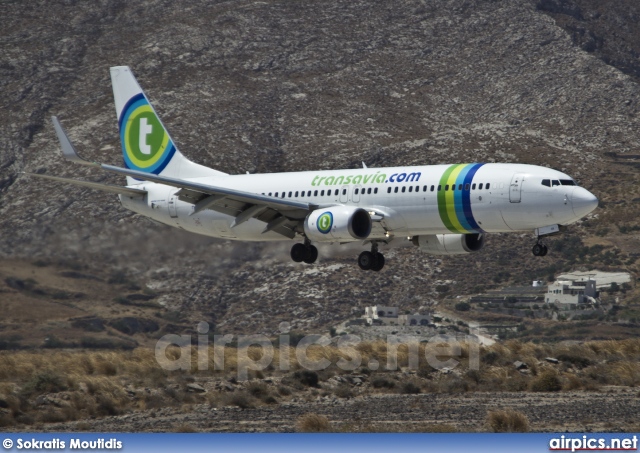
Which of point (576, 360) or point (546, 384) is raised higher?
point (576, 360)

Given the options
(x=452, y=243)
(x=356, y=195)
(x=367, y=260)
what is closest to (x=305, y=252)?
(x=367, y=260)

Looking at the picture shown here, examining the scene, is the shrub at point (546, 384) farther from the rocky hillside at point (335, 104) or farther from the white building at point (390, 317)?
the white building at point (390, 317)

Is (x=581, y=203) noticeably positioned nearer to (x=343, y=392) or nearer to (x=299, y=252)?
(x=343, y=392)

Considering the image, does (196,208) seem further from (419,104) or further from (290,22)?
(290,22)

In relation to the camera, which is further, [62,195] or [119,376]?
[62,195]

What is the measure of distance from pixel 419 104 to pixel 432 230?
85.5 metres

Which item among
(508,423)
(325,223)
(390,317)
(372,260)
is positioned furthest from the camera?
(390,317)

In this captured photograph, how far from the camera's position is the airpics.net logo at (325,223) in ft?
162

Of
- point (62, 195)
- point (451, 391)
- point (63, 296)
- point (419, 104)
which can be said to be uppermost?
point (419, 104)

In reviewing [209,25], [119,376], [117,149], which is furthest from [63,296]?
[209,25]

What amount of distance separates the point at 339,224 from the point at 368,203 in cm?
235

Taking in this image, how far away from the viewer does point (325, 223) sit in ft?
163

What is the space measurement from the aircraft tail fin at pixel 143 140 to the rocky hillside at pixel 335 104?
18419mm

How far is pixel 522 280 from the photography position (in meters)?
97.9
